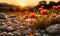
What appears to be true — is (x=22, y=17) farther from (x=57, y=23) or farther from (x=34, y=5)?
(x=57, y=23)

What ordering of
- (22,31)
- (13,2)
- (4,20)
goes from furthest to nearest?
(4,20) → (13,2) → (22,31)

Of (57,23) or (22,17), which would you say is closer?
(57,23)

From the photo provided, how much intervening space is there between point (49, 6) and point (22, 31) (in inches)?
24.5

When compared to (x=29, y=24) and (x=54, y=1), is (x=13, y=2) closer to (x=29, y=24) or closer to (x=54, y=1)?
(x=29, y=24)

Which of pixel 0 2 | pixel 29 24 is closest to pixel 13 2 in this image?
pixel 0 2

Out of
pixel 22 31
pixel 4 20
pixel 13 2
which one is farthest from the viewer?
pixel 4 20

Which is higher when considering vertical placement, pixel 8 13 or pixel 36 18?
pixel 8 13

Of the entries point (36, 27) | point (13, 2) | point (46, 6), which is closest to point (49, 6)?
point (46, 6)

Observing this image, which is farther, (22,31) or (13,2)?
(13,2)

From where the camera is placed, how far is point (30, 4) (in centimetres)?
268

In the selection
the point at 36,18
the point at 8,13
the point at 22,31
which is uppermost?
the point at 8,13

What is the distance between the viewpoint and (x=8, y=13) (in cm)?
279

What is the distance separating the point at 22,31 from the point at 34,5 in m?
0.49

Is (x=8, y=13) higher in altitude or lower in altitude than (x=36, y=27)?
higher
